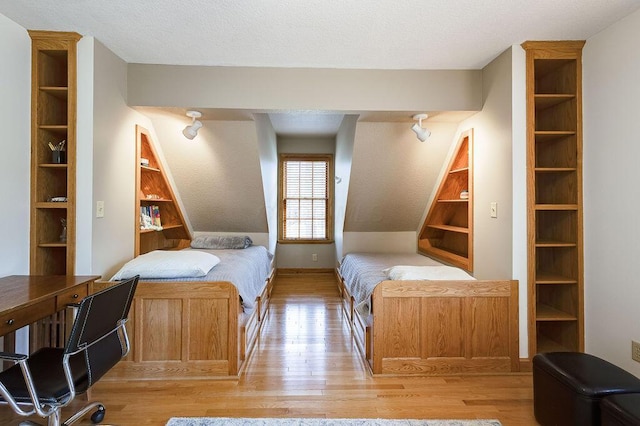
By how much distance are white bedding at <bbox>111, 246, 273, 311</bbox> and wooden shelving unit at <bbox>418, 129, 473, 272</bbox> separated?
196 centimetres

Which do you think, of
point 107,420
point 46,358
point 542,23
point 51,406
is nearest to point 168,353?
point 107,420

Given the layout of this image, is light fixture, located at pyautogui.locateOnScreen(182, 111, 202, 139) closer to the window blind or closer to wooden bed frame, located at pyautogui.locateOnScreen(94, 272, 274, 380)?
wooden bed frame, located at pyautogui.locateOnScreen(94, 272, 274, 380)

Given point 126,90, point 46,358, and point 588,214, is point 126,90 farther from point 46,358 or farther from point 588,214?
point 588,214

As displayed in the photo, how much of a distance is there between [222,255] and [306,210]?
7.25 ft

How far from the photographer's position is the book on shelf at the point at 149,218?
3145mm

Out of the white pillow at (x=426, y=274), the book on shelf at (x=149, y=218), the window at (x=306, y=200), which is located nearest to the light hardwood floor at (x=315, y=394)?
the white pillow at (x=426, y=274)

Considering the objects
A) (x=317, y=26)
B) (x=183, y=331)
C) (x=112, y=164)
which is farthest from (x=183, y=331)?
(x=317, y=26)

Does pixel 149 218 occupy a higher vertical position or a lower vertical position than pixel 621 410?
higher

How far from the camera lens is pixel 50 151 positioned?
2357 mm

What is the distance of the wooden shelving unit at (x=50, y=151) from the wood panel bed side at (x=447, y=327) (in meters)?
2.22

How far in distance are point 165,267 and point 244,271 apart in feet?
2.17

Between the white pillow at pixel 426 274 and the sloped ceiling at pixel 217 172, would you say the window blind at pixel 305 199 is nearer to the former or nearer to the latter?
the sloped ceiling at pixel 217 172

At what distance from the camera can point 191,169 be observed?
3449 millimetres

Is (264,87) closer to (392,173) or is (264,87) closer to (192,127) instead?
(192,127)
